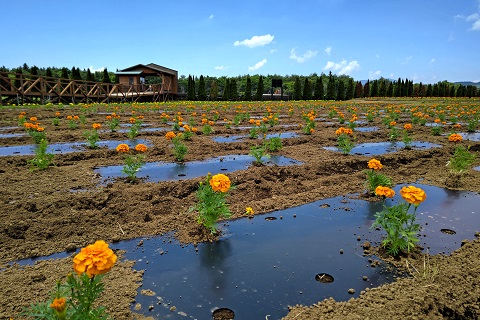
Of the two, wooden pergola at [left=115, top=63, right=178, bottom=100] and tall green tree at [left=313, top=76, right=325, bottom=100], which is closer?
wooden pergola at [left=115, top=63, right=178, bottom=100]

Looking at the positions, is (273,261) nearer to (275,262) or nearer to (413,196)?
(275,262)

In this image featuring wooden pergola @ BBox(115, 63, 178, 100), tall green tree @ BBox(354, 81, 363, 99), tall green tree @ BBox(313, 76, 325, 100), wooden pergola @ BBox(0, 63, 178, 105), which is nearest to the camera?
wooden pergola @ BBox(0, 63, 178, 105)

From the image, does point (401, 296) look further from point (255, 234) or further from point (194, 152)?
point (194, 152)

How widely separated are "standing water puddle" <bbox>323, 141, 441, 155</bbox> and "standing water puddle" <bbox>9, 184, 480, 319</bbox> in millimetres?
3531

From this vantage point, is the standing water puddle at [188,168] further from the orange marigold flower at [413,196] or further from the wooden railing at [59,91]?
the wooden railing at [59,91]

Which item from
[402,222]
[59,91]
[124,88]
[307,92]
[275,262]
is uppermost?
[124,88]

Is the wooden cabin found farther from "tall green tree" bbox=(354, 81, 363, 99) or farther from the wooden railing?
"tall green tree" bbox=(354, 81, 363, 99)

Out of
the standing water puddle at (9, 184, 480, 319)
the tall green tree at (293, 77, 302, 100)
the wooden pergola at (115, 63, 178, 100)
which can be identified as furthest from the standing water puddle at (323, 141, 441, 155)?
the tall green tree at (293, 77, 302, 100)

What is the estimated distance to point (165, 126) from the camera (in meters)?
11.2

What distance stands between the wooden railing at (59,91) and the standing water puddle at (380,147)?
16.9 meters

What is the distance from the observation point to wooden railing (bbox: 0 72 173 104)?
1859 cm

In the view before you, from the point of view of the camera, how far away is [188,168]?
18.9 ft

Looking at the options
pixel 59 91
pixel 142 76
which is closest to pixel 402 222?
pixel 59 91

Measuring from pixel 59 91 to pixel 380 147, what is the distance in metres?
19.9
